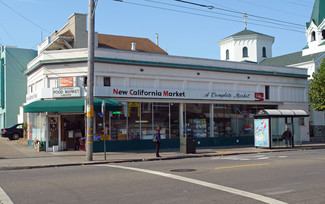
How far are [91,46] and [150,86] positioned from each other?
7.58 meters

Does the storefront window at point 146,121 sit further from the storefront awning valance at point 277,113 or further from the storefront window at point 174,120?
the storefront awning valance at point 277,113

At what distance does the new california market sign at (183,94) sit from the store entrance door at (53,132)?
13.2 ft

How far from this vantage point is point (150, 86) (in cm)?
2391

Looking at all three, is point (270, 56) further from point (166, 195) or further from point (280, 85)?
point (166, 195)

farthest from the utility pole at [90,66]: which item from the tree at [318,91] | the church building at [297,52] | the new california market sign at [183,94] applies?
the church building at [297,52]

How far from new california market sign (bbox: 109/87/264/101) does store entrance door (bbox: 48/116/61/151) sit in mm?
4024

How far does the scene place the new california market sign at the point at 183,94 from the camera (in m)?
22.6

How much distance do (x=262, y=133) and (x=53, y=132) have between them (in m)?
14.3

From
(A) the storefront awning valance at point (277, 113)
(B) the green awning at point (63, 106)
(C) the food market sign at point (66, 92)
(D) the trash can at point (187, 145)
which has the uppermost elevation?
(C) the food market sign at point (66, 92)

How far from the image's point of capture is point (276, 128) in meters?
25.2

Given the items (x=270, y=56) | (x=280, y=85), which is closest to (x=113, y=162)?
(x=280, y=85)

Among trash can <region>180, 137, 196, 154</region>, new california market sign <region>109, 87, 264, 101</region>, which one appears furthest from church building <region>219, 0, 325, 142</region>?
trash can <region>180, 137, 196, 154</region>

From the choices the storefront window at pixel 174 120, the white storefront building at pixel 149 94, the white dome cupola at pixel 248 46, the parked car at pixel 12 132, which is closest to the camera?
the white storefront building at pixel 149 94

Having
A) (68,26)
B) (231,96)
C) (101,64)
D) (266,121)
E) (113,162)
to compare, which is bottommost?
(113,162)
